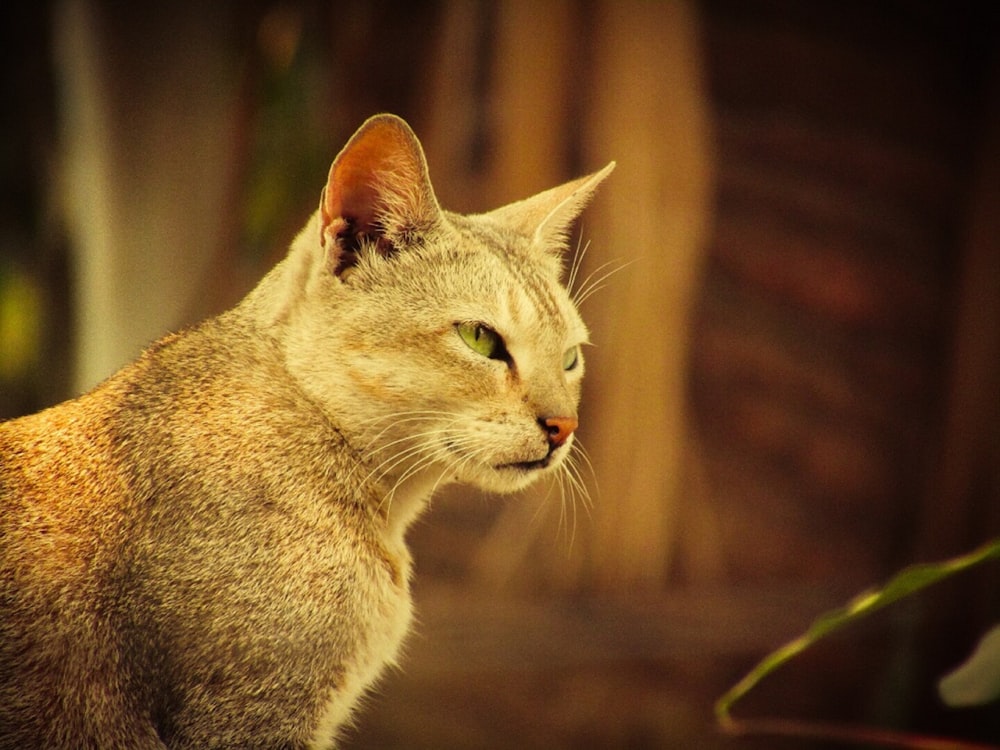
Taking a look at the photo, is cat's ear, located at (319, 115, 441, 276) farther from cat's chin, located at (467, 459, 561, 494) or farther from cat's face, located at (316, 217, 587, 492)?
cat's chin, located at (467, 459, 561, 494)

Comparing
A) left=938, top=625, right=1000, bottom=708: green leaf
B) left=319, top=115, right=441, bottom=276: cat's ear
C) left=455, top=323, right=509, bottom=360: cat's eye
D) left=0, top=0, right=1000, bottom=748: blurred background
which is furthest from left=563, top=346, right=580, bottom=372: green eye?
left=0, top=0, right=1000, bottom=748: blurred background

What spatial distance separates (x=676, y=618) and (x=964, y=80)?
178cm

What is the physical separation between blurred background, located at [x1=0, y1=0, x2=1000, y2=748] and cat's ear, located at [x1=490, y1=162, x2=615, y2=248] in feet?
2.61

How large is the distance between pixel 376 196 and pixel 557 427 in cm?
34

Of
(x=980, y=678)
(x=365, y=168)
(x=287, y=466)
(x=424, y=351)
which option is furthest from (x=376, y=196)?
(x=980, y=678)

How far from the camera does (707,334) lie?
291 centimetres

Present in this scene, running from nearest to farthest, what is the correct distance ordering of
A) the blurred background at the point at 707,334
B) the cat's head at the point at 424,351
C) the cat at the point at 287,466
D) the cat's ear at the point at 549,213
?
1. the cat at the point at 287,466
2. the cat's head at the point at 424,351
3. the cat's ear at the point at 549,213
4. the blurred background at the point at 707,334

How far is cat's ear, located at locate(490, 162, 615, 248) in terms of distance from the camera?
1.28 meters

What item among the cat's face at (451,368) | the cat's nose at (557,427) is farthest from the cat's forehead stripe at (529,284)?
the cat's nose at (557,427)

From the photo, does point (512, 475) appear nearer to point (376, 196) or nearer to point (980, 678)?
point (376, 196)

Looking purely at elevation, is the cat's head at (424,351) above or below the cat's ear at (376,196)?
below

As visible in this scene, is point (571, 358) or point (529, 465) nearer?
point (529, 465)

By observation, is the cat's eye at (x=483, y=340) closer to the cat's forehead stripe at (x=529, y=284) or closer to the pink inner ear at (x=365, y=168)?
the cat's forehead stripe at (x=529, y=284)

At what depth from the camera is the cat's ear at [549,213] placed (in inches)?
50.5
